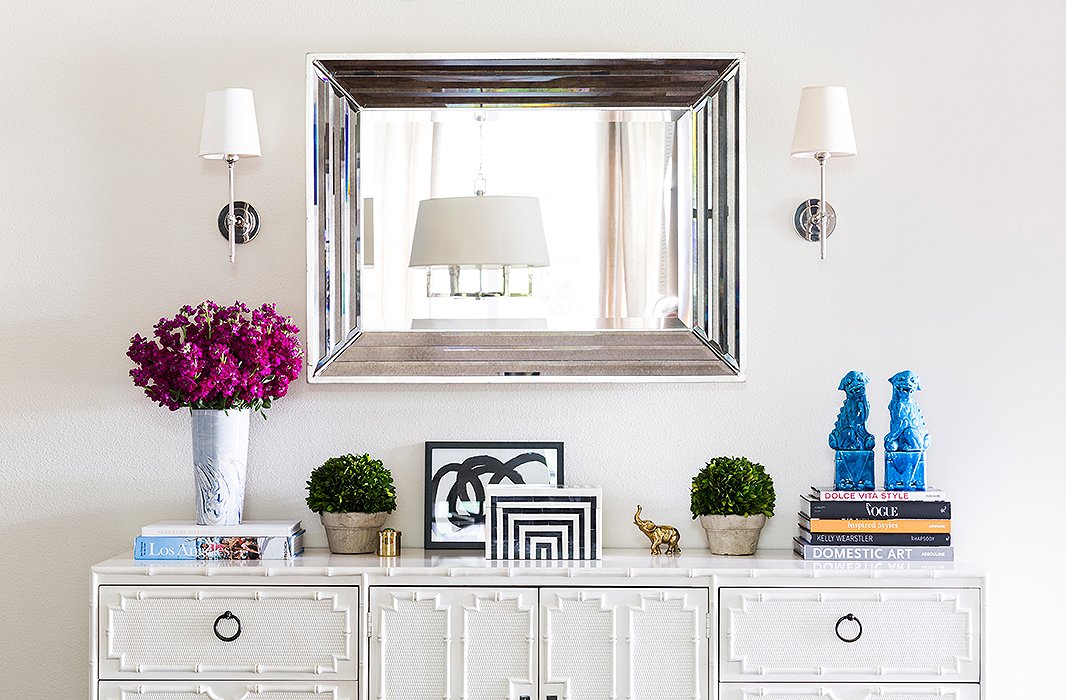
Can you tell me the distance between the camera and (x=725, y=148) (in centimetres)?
237

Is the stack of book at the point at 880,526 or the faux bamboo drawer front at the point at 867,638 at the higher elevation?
the stack of book at the point at 880,526

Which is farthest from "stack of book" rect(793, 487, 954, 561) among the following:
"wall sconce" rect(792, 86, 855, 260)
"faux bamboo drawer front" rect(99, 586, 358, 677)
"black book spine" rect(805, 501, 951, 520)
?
"faux bamboo drawer front" rect(99, 586, 358, 677)

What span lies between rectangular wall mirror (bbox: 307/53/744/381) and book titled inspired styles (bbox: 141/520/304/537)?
0.37 metres

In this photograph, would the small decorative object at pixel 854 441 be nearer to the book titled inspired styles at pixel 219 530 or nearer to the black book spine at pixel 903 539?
the black book spine at pixel 903 539

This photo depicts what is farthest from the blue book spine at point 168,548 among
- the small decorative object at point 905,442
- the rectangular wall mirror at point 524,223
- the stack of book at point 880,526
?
the small decorative object at point 905,442

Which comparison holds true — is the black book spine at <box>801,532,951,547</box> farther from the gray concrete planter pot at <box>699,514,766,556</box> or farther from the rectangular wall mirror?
the rectangular wall mirror

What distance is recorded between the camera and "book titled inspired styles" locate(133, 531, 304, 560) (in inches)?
84.7

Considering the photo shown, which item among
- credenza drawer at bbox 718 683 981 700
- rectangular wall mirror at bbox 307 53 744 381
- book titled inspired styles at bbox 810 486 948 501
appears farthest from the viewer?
rectangular wall mirror at bbox 307 53 744 381

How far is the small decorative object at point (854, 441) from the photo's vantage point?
7.27ft

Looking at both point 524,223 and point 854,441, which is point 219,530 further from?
point 854,441

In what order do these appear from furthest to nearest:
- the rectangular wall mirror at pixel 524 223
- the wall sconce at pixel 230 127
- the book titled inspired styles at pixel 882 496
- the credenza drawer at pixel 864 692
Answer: the rectangular wall mirror at pixel 524 223
the wall sconce at pixel 230 127
the book titled inspired styles at pixel 882 496
the credenza drawer at pixel 864 692

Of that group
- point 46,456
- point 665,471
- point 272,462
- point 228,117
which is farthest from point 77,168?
point 665,471

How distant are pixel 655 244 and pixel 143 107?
1.22m

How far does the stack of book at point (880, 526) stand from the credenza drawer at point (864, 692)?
25 centimetres
